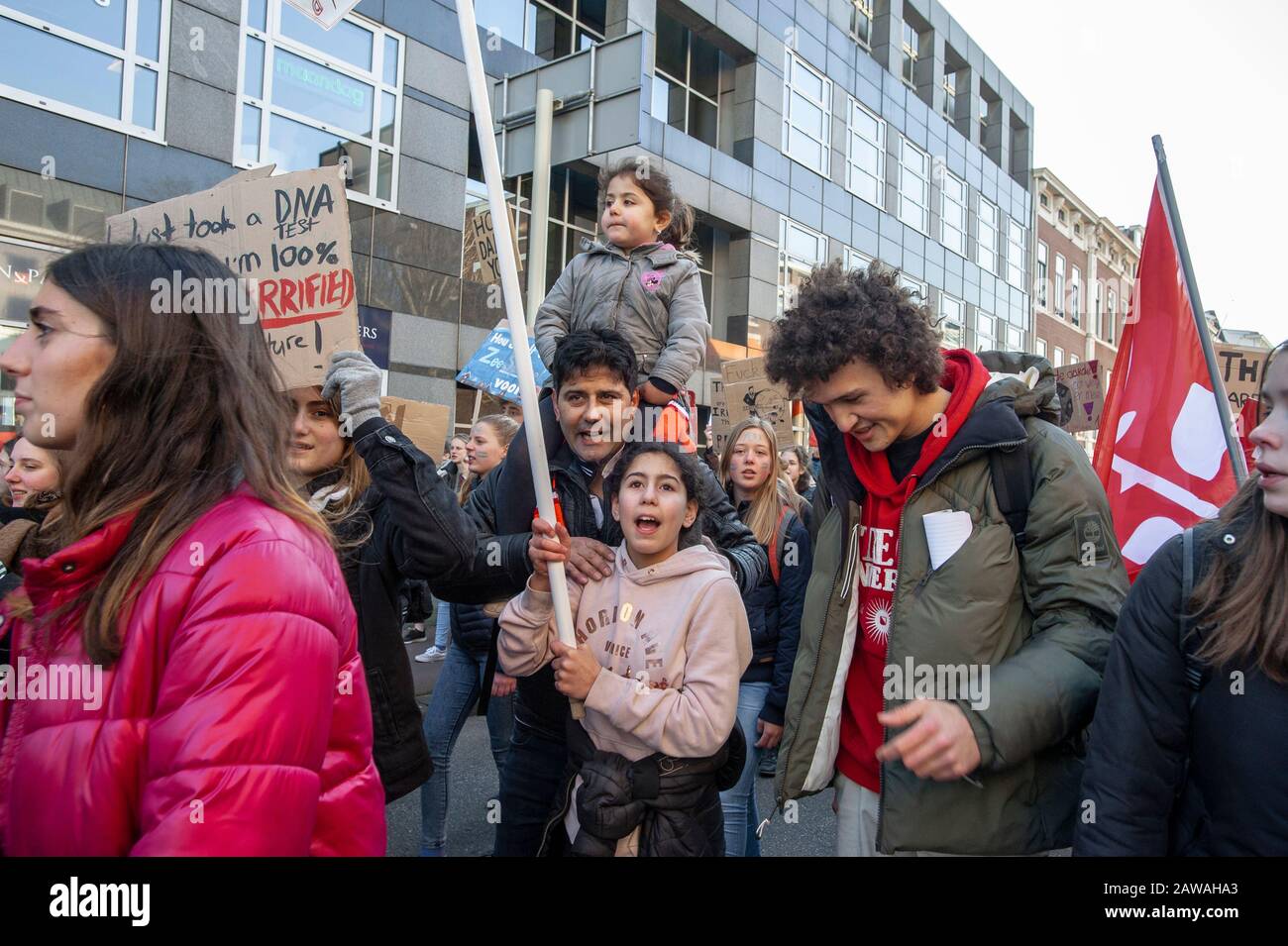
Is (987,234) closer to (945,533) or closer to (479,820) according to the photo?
(479,820)

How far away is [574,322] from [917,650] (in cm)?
206

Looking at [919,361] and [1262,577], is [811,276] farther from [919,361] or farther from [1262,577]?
[1262,577]

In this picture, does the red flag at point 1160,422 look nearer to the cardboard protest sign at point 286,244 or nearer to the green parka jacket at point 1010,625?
the green parka jacket at point 1010,625

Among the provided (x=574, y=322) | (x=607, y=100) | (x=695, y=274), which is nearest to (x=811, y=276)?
(x=695, y=274)

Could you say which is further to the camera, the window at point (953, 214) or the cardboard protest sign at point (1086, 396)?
the window at point (953, 214)

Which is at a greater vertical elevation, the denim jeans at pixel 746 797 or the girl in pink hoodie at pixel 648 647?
the girl in pink hoodie at pixel 648 647

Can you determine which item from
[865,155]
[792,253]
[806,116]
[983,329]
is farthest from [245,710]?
[983,329]

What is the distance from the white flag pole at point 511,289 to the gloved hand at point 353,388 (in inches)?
20.3

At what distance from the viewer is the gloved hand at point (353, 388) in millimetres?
2408

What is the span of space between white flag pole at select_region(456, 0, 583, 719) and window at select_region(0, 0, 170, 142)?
29.2 ft

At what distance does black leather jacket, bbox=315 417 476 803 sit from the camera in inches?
93.2

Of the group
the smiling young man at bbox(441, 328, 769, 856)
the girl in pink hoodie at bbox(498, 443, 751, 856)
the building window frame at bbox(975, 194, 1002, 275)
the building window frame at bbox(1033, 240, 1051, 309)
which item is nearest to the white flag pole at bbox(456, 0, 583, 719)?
the girl in pink hoodie at bbox(498, 443, 751, 856)

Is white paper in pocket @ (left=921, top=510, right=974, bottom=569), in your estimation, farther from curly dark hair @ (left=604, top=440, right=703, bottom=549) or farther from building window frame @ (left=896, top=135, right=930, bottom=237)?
building window frame @ (left=896, top=135, right=930, bottom=237)

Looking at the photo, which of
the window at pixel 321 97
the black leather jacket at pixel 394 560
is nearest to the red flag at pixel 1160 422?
the black leather jacket at pixel 394 560
